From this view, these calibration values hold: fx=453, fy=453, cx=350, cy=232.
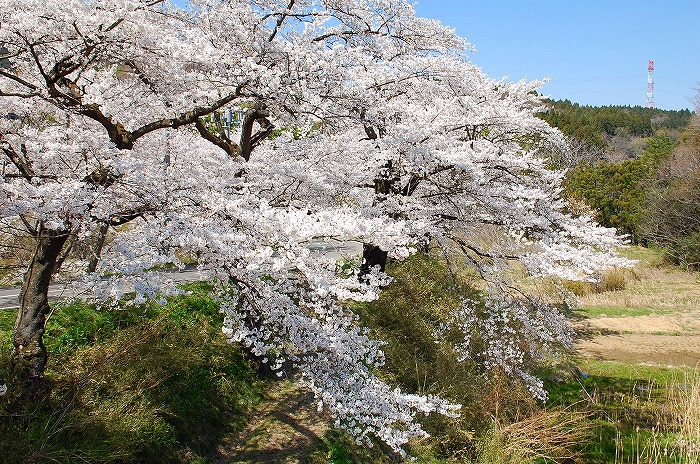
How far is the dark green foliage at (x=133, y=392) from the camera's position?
3873 millimetres

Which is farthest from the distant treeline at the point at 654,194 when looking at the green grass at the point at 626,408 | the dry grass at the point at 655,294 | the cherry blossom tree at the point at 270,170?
the cherry blossom tree at the point at 270,170

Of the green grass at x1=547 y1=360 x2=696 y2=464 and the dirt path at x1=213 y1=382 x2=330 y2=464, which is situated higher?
the dirt path at x1=213 y1=382 x2=330 y2=464

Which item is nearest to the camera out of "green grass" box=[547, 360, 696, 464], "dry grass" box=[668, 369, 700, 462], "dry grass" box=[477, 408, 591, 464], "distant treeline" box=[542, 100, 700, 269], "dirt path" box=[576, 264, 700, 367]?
"dry grass" box=[668, 369, 700, 462]

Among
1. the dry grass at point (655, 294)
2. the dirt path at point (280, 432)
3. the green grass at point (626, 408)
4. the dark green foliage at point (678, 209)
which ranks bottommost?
the green grass at point (626, 408)

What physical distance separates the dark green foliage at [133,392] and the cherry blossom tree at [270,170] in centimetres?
47

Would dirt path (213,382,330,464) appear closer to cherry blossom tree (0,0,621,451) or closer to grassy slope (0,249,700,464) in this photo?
grassy slope (0,249,700,464)

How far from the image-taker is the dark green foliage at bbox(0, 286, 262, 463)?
387 cm

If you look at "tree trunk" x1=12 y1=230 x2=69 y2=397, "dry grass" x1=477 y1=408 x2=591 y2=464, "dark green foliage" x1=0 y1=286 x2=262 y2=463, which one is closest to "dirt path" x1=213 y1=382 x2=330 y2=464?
"dark green foliage" x1=0 y1=286 x2=262 y2=463

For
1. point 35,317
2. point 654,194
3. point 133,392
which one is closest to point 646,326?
point 654,194

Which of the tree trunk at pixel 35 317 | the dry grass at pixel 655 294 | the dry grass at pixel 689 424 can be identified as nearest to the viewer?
the tree trunk at pixel 35 317

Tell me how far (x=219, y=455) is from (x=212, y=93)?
163 inches

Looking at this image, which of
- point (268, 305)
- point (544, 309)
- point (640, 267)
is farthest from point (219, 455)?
point (640, 267)

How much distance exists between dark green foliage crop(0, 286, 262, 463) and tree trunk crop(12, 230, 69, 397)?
0.19 metres

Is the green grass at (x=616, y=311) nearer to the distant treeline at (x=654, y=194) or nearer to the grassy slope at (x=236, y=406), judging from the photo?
the grassy slope at (x=236, y=406)
